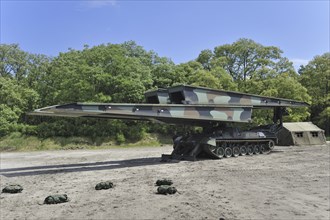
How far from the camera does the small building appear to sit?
83.5 feet

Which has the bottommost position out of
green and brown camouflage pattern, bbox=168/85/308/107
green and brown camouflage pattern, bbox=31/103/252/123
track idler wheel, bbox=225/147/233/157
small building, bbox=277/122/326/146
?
track idler wheel, bbox=225/147/233/157

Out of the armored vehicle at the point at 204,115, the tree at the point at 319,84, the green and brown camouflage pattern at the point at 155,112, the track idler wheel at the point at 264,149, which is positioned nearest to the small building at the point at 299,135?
the track idler wheel at the point at 264,149

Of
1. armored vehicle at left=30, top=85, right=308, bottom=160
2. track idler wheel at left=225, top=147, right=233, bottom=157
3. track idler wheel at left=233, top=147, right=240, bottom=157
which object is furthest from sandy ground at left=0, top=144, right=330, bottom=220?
track idler wheel at left=233, top=147, right=240, bottom=157

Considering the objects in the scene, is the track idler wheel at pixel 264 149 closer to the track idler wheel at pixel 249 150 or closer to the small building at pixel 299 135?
the track idler wheel at pixel 249 150

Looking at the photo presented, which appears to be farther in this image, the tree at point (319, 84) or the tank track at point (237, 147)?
the tree at point (319, 84)

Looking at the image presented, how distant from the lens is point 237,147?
18.4m

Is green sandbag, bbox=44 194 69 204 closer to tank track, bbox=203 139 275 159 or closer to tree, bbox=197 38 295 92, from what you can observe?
tank track, bbox=203 139 275 159

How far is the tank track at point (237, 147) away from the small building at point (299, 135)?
5774mm

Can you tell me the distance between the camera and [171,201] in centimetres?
762

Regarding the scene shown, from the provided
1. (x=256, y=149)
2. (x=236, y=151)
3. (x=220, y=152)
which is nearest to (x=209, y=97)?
(x=220, y=152)

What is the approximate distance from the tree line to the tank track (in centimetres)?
1597

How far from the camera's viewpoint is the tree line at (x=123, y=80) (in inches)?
1325

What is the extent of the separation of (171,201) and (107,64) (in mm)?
30490

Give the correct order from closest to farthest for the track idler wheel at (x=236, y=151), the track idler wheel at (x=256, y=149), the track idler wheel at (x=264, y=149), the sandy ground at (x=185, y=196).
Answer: the sandy ground at (x=185, y=196)
the track idler wheel at (x=236, y=151)
the track idler wheel at (x=256, y=149)
the track idler wheel at (x=264, y=149)
